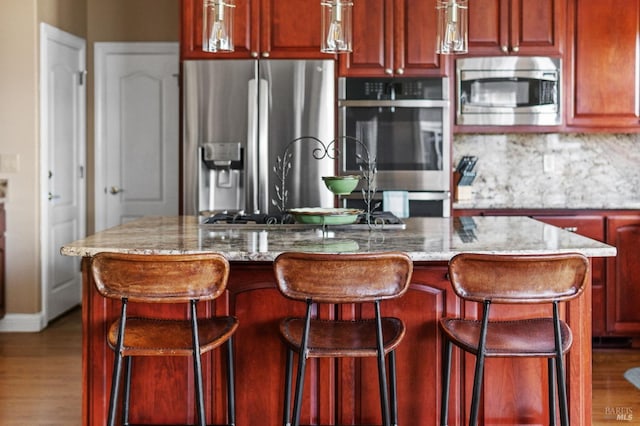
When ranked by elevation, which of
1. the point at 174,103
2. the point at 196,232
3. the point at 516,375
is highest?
the point at 174,103

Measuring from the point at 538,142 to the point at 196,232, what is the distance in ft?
10.1

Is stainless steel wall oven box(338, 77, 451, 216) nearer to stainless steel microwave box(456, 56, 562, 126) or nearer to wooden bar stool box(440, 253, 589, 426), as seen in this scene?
stainless steel microwave box(456, 56, 562, 126)

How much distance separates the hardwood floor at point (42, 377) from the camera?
3.34 meters

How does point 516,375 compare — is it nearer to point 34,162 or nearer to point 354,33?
point 354,33

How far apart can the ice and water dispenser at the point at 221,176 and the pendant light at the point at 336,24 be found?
5.52 ft

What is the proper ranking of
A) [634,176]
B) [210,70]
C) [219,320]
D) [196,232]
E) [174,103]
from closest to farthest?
1. [219,320]
2. [196,232]
3. [210,70]
4. [634,176]
5. [174,103]

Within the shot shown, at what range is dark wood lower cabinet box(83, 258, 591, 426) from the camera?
2643 mm

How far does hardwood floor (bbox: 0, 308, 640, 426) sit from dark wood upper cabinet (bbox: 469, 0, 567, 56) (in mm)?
1963

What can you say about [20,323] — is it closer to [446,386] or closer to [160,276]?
[160,276]

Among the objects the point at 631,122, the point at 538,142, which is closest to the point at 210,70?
the point at 538,142

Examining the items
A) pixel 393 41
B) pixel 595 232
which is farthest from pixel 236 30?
pixel 595 232

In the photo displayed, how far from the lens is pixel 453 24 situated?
10.1 feet

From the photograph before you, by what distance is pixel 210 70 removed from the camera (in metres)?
4.68

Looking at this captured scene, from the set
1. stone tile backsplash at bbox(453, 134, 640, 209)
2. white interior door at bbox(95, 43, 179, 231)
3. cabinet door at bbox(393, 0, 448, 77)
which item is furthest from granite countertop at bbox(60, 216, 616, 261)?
white interior door at bbox(95, 43, 179, 231)
